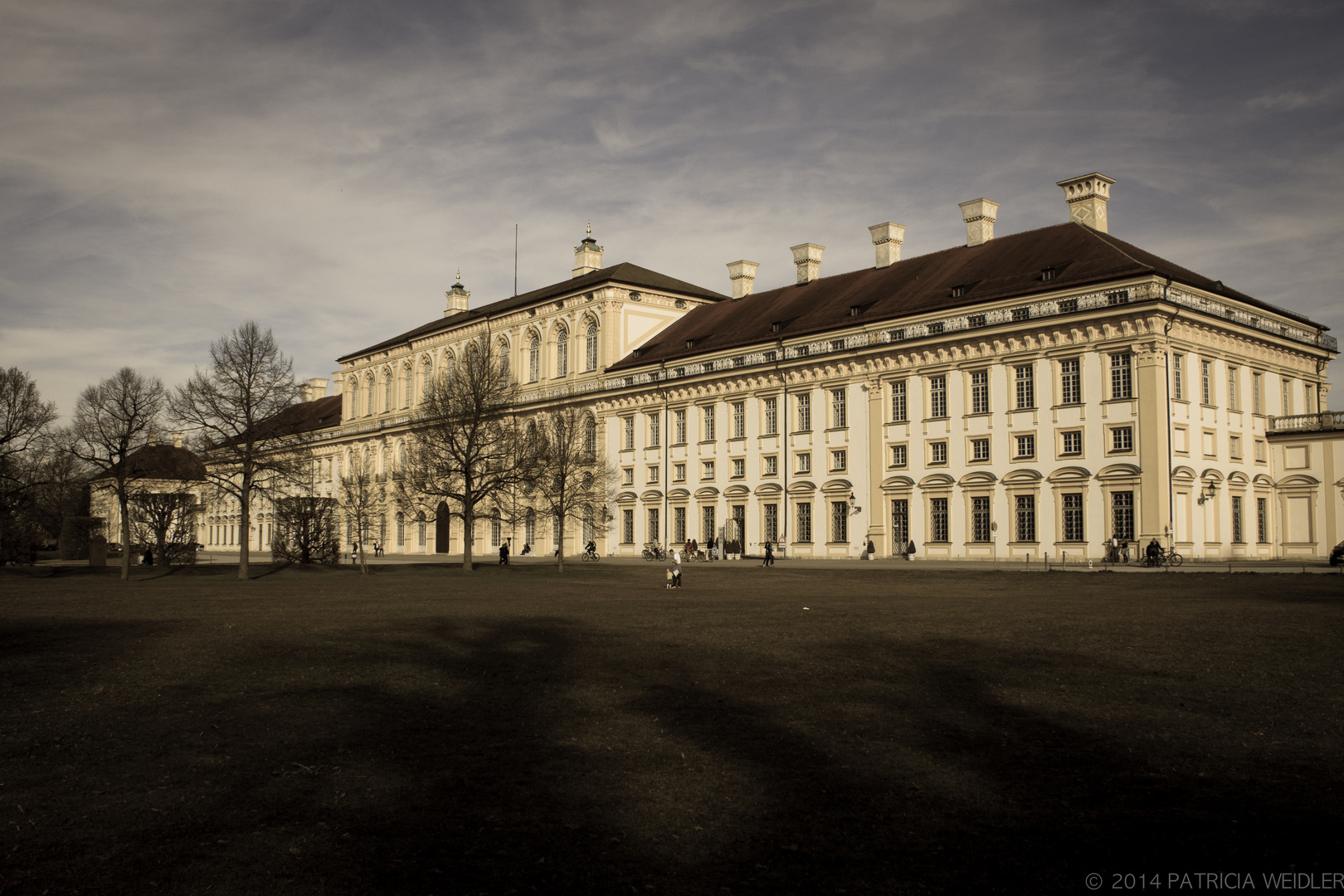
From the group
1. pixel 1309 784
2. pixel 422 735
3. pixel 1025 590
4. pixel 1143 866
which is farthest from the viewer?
pixel 1025 590

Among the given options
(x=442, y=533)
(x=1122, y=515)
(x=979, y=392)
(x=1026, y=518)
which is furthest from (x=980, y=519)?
(x=442, y=533)

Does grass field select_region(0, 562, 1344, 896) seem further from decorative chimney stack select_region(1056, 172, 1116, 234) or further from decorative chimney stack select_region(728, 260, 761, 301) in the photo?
decorative chimney stack select_region(728, 260, 761, 301)

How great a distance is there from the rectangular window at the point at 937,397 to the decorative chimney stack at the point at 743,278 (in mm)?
26334

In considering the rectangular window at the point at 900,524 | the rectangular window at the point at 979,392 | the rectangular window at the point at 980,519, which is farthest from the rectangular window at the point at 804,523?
the rectangular window at the point at 979,392

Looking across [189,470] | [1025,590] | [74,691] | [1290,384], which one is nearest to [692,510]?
[189,470]

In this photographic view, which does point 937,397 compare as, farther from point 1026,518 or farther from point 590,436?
point 590,436

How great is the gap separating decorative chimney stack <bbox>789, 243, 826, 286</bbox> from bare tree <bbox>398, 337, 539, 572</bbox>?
25.3m

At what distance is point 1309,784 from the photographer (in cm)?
830

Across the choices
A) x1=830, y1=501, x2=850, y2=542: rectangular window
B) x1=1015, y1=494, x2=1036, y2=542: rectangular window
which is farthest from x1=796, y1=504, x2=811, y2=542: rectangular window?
x1=1015, y1=494, x2=1036, y2=542: rectangular window

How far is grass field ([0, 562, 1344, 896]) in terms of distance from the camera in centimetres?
675

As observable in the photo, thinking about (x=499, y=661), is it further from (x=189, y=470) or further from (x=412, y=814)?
(x=189, y=470)

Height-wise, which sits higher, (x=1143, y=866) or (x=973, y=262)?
(x=973, y=262)

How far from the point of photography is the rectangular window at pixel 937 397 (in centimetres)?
5378

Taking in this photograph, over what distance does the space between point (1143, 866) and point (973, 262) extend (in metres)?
53.4
